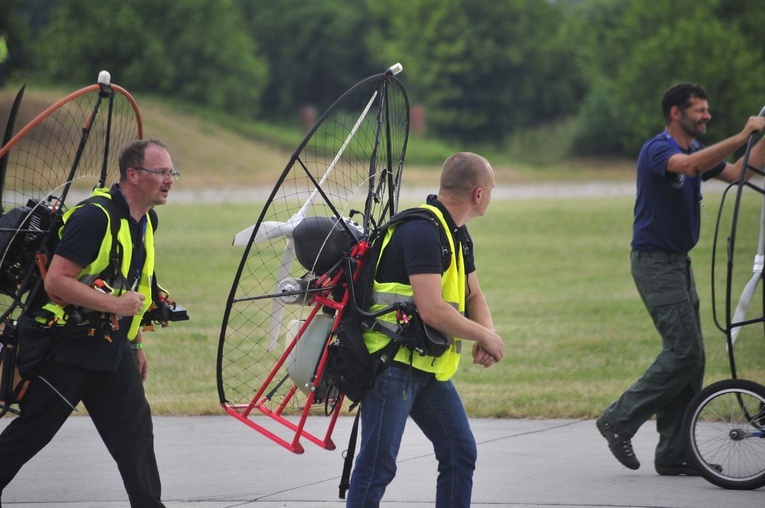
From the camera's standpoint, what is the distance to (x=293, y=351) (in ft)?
15.6

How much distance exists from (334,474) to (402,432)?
205cm

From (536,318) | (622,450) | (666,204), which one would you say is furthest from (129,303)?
(536,318)

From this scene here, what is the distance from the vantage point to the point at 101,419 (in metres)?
5.06

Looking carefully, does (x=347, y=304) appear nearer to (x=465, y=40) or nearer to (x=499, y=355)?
(x=499, y=355)

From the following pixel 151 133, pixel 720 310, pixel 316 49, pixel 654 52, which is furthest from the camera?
pixel 316 49

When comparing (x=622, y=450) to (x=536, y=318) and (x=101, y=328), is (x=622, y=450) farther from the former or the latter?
(x=536, y=318)

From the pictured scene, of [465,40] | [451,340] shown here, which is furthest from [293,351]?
[465,40]

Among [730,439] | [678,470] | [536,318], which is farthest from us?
[536,318]

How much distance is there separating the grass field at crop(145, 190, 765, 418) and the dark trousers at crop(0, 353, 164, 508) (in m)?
3.22

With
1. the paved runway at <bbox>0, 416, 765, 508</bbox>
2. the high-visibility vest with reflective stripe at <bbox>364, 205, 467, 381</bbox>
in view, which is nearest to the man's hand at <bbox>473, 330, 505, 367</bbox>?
the high-visibility vest with reflective stripe at <bbox>364, 205, 467, 381</bbox>

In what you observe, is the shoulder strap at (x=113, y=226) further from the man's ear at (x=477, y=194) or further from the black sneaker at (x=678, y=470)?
the black sneaker at (x=678, y=470)

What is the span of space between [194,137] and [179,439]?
43.3m

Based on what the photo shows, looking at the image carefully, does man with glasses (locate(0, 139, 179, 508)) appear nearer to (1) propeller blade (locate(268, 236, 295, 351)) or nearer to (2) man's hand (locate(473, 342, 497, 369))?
(1) propeller blade (locate(268, 236, 295, 351))

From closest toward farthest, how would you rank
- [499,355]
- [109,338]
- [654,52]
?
[499,355] → [109,338] → [654,52]
